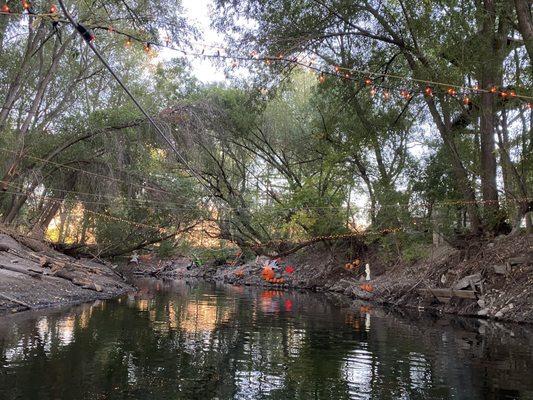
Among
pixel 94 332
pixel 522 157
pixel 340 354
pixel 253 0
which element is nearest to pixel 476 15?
pixel 522 157

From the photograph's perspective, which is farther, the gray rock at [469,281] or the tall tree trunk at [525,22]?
the gray rock at [469,281]

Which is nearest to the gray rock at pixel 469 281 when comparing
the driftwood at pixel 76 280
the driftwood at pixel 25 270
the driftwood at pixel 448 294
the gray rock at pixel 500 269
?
the driftwood at pixel 448 294

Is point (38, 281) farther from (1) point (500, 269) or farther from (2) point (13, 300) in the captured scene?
(1) point (500, 269)

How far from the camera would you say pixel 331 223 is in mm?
24391

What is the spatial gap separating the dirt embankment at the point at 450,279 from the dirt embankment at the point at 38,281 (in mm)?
10033

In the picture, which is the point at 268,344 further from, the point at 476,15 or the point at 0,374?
the point at 476,15

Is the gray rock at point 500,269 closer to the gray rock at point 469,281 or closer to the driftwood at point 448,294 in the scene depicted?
the gray rock at point 469,281

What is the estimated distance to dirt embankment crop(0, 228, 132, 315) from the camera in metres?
12.2

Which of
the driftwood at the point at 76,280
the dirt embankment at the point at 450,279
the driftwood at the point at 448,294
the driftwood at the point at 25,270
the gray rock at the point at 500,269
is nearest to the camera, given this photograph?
the dirt embankment at the point at 450,279

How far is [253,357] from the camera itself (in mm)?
7527

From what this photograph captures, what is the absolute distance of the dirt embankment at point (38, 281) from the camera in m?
12.2

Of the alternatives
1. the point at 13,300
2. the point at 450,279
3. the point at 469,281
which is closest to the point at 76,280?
the point at 13,300

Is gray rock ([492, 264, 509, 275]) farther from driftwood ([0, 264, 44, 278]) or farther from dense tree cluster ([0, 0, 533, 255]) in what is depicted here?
driftwood ([0, 264, 44, 278])

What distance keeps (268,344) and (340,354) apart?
4.33 feet
